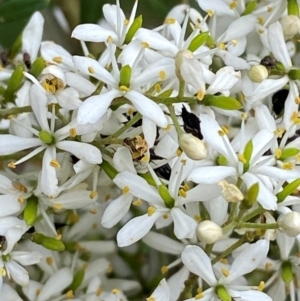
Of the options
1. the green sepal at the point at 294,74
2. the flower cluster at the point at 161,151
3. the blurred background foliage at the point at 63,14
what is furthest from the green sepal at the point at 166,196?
the blurred background foliage at the point at 63,14

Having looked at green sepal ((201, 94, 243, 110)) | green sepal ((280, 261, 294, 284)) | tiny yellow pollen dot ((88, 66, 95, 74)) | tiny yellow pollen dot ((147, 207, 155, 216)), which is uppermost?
tiny yellow pollen dot ((88, 66, 95, 74))

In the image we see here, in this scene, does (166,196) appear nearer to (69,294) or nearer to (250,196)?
(250,196)

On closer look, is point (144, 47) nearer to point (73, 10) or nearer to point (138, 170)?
point (138, 170)

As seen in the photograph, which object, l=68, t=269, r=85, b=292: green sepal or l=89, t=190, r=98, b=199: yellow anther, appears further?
l=68, t=269, r=85, b=292: green sepal

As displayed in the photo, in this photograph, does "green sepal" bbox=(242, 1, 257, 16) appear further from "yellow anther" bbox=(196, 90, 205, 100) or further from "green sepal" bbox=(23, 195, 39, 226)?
"green sepal" bbox=(23, 195, 39, 226)

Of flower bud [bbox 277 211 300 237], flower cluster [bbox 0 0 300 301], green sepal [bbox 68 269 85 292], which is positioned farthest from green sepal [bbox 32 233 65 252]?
flower bud [bbox 277 211 300 237]

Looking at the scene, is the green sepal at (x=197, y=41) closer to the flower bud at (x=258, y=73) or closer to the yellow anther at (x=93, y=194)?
the flower bud at (x=258, y=73)

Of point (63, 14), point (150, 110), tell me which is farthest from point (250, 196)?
point (63, 14)
